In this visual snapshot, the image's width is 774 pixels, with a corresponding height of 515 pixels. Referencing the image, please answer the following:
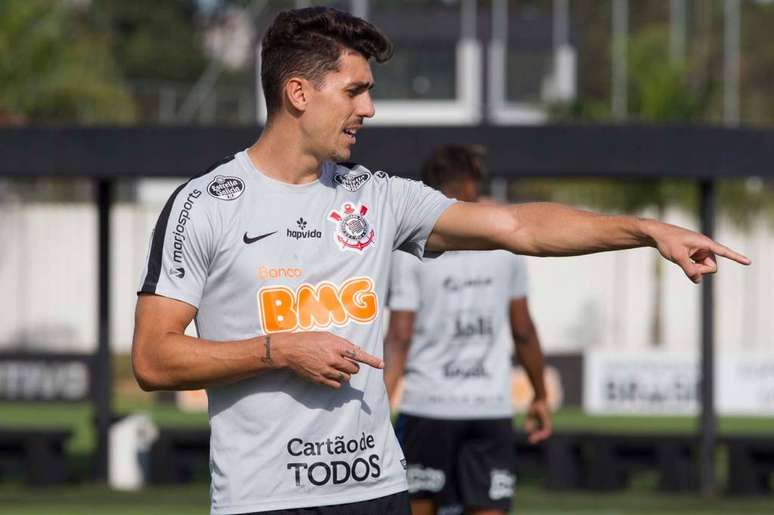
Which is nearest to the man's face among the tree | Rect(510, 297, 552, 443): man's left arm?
Rect(510, 297, 552, 443): man's left arm

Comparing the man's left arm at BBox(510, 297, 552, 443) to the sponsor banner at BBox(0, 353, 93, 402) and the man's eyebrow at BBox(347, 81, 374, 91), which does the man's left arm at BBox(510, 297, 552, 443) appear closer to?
the man's eyebrow at BBox(347, 81, 374, 91)

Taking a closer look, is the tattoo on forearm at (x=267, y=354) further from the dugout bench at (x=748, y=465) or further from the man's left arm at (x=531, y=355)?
the dugout bench at (x=748, y=465)

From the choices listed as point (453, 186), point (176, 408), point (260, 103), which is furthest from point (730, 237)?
point (453, 186)

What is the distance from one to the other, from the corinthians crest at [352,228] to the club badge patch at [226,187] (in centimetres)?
25

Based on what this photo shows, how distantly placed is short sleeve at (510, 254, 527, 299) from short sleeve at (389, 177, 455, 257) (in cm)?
304

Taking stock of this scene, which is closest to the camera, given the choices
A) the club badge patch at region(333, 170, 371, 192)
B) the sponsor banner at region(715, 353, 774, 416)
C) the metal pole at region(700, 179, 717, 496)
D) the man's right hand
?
the man's right hand

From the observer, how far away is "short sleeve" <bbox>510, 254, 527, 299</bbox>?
23.4ft

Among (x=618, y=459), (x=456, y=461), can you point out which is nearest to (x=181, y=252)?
(x=456, y=461)

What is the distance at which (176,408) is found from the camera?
21188mm

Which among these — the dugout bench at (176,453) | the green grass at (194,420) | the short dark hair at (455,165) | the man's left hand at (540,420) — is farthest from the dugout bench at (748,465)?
the short dark hair at (455,165)

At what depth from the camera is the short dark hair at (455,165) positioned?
6648mm

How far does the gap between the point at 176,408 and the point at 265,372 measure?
17769mm

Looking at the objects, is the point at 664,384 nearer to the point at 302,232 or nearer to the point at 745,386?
the point at 745,386

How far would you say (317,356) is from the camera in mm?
3623
